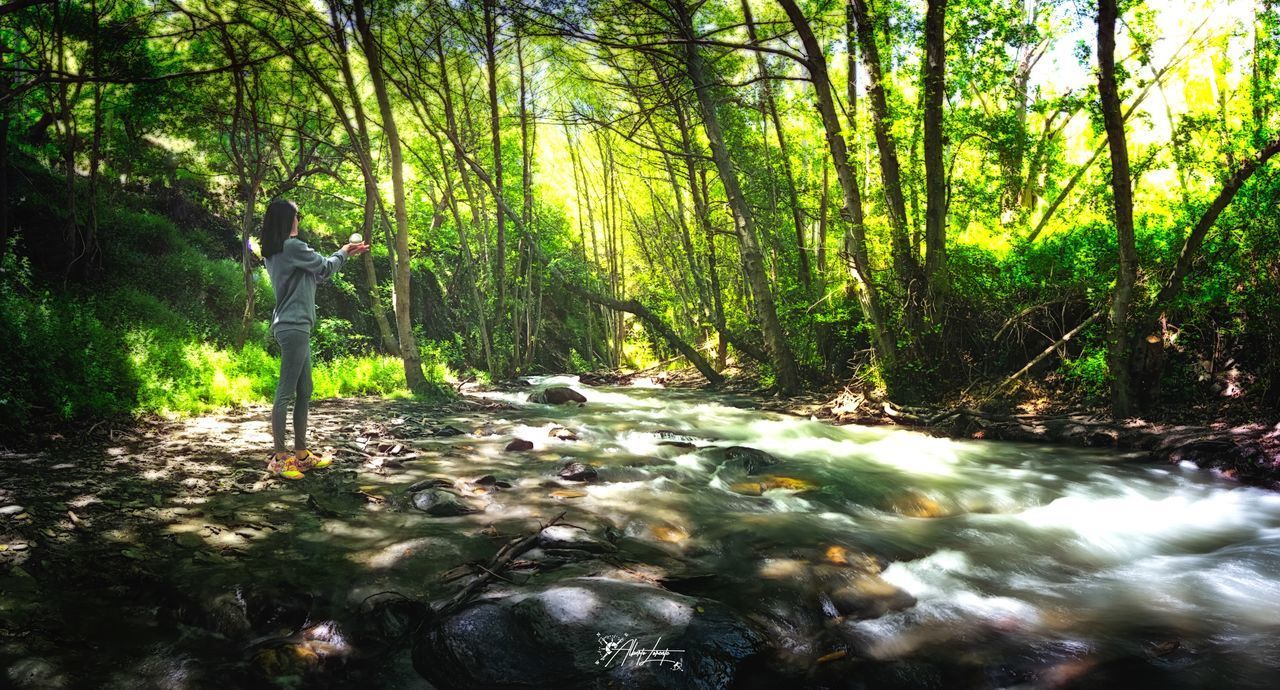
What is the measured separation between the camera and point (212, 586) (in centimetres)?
308

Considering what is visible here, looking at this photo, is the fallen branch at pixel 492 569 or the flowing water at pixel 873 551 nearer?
the flowing water at pixel 873 551

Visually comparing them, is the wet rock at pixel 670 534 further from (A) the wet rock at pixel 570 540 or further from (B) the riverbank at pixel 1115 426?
(B) the riverbank at pixel 1115 426

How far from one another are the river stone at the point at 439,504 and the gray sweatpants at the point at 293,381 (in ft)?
4.78

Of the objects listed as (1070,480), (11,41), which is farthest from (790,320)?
(11,41)

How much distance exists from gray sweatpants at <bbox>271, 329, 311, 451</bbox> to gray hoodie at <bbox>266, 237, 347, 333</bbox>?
9 centimetres

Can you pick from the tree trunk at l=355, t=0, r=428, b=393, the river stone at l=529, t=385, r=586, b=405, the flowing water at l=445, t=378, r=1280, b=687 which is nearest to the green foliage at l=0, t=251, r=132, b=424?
the tree trunk at l=355, t=0, r=428, b=393

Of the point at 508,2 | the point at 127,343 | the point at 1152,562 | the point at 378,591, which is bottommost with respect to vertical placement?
the point at 1152,562

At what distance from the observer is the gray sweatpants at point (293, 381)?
16.8 ft

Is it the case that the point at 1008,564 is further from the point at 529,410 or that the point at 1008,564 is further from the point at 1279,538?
the point at 529,410

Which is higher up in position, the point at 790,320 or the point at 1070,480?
the point at 790,320

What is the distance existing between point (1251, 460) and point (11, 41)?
2023 centimetres

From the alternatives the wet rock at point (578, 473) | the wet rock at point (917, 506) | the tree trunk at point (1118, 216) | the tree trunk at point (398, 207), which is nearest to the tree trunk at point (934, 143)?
the tree trunk at point (1118, 216)

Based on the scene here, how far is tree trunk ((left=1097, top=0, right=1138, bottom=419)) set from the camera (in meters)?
6.68

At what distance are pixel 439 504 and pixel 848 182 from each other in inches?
298
